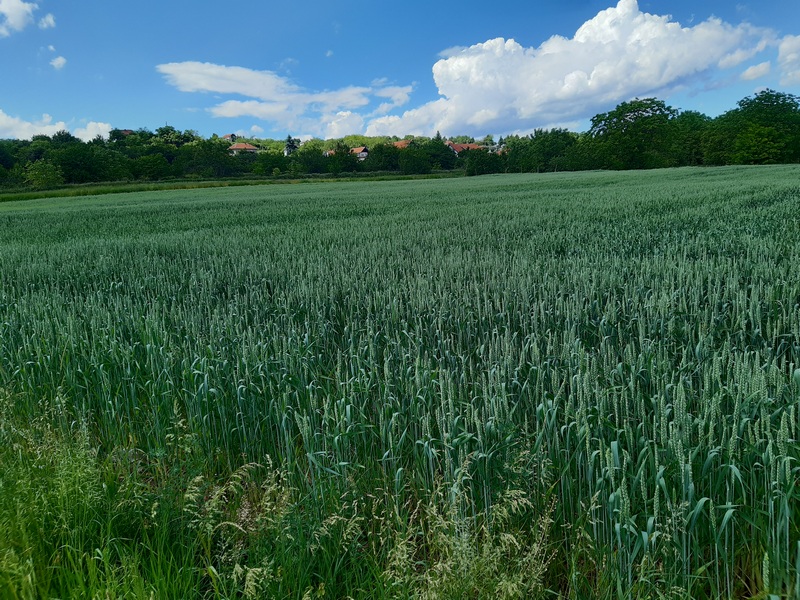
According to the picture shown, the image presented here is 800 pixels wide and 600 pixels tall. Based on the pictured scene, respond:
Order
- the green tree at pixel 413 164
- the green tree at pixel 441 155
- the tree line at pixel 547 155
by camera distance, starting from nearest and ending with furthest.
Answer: the tree line at pixel 547 155, the green tree at pixel 413 164, the green tree at pixel 441 155

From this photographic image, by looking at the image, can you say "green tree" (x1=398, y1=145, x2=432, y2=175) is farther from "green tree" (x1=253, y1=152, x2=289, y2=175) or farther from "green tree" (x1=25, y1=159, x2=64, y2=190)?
"green tree" (x1=25, y1=159, x2=64, y2=190)

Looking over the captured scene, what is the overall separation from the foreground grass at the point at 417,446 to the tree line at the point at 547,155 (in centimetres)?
9230

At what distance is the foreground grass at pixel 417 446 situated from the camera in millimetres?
2174

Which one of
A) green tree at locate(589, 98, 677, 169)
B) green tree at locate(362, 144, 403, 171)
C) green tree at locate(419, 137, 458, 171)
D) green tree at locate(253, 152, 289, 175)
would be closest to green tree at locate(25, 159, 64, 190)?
green tree at locate(253, 152, 289, 175)

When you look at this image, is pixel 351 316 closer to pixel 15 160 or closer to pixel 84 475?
pixel 84 475

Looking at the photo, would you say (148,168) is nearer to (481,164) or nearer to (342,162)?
(342,162)

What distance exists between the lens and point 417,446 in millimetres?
2994

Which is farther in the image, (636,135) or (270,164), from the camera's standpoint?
(270,164)

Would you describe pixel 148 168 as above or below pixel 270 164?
below

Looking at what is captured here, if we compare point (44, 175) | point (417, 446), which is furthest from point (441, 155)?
point (417, 446)

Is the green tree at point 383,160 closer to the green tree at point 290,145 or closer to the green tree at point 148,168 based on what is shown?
the green tree at point 148,168

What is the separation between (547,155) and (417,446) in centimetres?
10846

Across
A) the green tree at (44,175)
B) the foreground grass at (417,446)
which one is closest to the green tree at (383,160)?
the green tree at (44,175)

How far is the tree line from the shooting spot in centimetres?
8475
